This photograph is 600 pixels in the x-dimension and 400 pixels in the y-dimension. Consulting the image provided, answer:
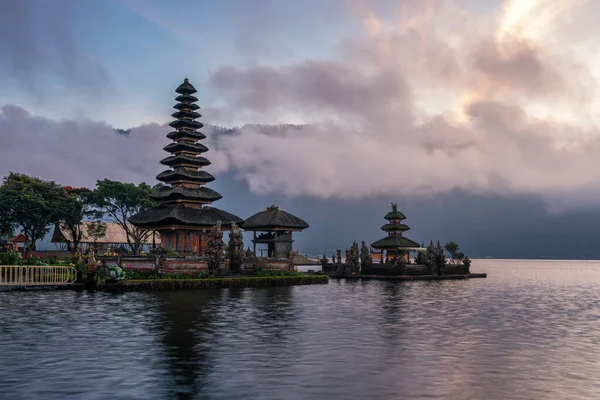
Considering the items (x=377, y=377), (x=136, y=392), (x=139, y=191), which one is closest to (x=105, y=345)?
(x=136, y=392)

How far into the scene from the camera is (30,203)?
78.8 metres

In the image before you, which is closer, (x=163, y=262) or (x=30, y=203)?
(x=163, y=262)

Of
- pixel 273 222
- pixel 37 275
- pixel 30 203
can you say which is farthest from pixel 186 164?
pixel 37 275

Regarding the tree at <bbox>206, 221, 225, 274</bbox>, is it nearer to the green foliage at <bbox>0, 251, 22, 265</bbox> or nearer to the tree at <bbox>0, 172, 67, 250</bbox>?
the green foliage at <bbox>0, 251, 22, 265</bbox>

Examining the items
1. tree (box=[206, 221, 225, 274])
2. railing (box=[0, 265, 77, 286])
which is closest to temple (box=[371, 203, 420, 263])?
tree (box=[206, 221, 225, 274])

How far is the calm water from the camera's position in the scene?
1647 centimetres

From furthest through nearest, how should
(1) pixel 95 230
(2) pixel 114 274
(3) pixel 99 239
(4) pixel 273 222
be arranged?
(3) pixel 99 239 < (1) pixel 95 230 < (4) pixel 273 222 < (2) pixel 114 274

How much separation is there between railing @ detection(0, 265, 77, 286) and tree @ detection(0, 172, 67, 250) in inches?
1169

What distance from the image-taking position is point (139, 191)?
91.5 meters

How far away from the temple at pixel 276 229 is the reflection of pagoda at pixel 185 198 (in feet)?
12.1

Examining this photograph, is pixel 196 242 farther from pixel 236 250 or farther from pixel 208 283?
pixel 208 283

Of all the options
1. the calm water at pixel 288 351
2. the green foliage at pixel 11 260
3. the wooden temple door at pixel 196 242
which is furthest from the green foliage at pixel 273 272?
the green foliage at pixel 11 260

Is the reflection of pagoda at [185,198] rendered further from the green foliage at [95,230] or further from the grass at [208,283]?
the green foliage at [95,230]

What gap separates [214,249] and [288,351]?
37.0 m
